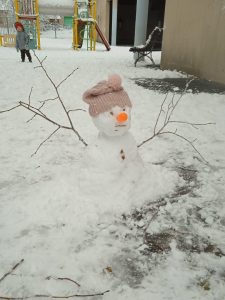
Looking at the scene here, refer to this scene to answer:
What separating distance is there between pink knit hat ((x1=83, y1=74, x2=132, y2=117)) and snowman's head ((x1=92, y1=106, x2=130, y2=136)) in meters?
0.03

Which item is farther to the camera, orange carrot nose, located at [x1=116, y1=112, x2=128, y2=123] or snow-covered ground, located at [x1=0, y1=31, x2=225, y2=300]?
orange carrot nose, located at [x1=116, y1=112, x2=128, y2=123]

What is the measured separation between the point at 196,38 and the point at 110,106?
600 centimetres

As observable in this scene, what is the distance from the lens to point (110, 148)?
227 cm

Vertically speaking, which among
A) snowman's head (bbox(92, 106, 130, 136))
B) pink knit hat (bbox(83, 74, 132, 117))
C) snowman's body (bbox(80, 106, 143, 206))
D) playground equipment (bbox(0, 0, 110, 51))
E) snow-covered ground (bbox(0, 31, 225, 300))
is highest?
playground equipment (bbox(0, 0, 110, 51))

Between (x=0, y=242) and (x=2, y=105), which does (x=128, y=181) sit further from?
(x=2, y=105)

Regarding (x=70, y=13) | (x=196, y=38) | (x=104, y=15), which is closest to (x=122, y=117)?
(x=196, y=38)

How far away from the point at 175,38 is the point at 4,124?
586cm

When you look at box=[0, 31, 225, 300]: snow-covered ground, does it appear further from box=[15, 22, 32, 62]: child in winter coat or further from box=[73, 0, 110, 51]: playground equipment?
box=[73, 0, 110, 51]: playground equipment

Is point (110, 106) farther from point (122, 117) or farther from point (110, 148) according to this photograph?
point (110, 148)

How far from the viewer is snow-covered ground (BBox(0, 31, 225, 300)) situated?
5.41 ft

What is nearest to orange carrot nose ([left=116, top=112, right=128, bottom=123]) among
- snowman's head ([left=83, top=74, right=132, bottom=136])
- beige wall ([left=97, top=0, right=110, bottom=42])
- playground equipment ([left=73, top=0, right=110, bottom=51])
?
snowman's head ([left=83, top=74, right=132, bottom=136])

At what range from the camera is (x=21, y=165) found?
2.96m

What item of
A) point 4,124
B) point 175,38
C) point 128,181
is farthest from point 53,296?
point 175,38

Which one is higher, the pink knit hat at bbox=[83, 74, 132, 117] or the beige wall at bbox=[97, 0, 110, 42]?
the beige wall at bbox=[97, 0, 110, 42]
